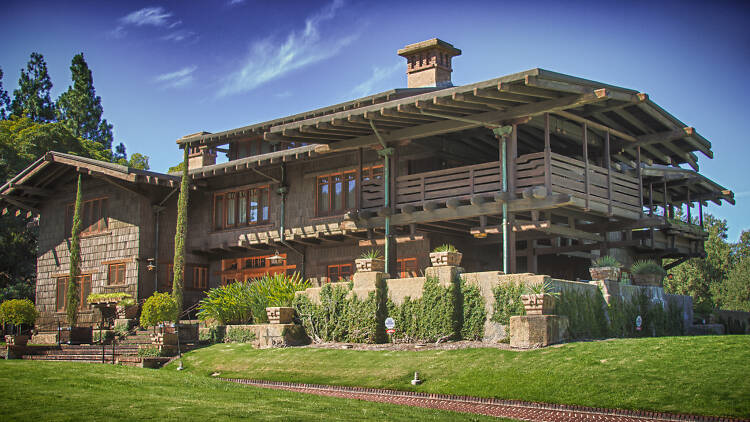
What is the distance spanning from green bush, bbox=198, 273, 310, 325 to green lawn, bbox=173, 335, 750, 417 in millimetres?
3320

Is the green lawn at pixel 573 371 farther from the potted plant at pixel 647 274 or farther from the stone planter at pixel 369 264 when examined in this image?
the potted plant at pixel 647 274

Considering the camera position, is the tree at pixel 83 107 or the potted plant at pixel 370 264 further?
the tree at pixel 83 107

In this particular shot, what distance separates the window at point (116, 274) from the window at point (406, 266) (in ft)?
37.0

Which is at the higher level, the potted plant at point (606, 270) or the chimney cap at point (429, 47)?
the chimney cap at point (429, 47)

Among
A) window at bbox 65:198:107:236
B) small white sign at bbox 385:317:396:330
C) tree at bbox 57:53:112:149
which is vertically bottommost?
small white sign at bbox 385:317:396:330

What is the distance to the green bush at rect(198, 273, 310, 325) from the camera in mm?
22812

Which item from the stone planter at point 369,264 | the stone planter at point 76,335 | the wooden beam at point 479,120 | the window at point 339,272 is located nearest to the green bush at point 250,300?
the stone planter at point 369,264

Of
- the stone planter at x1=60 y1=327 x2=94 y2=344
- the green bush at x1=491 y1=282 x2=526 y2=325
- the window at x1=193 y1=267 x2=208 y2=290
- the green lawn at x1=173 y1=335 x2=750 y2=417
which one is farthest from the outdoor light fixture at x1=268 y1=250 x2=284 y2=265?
the green bush at x1=491 y1=282 x2=526 y2=325

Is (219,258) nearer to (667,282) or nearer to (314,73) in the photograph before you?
(314,73)

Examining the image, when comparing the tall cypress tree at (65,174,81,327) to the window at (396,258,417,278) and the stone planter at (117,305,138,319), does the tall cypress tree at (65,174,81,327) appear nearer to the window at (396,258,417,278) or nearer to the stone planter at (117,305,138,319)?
the stone planter at (117,305,138,319)

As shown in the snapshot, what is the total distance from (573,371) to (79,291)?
23.0 meters

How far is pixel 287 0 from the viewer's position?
68.3ft

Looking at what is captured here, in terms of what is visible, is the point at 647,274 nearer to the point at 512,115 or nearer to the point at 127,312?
the point at 512,115

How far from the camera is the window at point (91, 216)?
30.8m
